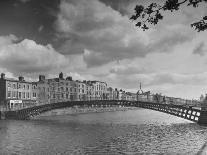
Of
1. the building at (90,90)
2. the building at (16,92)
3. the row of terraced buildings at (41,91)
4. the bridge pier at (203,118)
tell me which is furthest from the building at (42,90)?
the bridge pier at (203,118)

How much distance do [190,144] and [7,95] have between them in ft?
254

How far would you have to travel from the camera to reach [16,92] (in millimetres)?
108188

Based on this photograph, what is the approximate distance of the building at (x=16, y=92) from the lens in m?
103

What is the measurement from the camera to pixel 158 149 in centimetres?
3347

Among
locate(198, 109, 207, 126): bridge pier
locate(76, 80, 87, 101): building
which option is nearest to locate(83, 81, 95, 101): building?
locate(76, 80, 87, 101): building

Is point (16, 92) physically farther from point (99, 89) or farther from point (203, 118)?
point (99, 89)

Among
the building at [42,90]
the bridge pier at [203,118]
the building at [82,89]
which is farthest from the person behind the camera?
the building at [82,89]

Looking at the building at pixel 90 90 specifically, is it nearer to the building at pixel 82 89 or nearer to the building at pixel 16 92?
the building at pixel 82 89

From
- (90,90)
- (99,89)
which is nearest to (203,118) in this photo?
(90,90)

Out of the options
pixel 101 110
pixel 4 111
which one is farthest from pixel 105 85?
pixel 4 111

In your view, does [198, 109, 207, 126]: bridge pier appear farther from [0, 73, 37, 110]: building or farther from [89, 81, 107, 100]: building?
[89, 81, 107, 100]: building

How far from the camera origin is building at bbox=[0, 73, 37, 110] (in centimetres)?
10275

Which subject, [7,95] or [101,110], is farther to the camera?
[101,110]

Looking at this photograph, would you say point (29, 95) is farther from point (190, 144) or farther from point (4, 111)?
point (190, 144)
